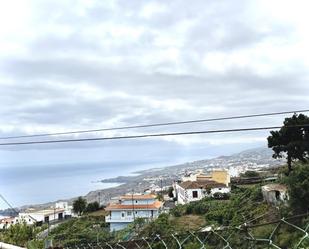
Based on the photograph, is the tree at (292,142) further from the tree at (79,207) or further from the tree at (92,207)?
the tree at (79,207)

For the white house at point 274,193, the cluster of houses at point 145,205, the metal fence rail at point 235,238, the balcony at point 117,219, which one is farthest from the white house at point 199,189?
the metal fence rail at point 235,238

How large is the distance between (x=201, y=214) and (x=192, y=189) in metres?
8.31

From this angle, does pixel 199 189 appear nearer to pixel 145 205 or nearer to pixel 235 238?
pixel 145 205

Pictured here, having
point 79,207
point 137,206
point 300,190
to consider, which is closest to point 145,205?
point 137,206

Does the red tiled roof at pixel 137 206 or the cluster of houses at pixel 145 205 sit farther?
the red tiled roof at pixel 137 206

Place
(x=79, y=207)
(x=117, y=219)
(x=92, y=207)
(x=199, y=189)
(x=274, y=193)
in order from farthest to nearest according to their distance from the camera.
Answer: (x=92, y=207) → (x=79, y=207) → (x=199, y=189) → (x=117, y=219) → (x=274, y=193)

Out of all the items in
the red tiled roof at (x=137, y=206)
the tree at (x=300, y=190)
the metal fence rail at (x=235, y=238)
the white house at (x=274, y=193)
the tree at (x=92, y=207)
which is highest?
the metal fence rail at (x=235, y=238)

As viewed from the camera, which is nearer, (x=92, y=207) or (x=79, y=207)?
(x=79, y=207)

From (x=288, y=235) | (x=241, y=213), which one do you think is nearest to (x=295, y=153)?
(x=241, y=213)

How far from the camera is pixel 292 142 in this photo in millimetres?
16672

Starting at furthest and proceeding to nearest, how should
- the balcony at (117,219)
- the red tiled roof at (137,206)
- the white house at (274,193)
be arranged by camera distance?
the red tiled roof at (137,206) < the balcony at (117,219) < the white house at (274,193)

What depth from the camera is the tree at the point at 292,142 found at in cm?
1617

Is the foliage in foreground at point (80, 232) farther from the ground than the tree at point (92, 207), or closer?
farther from the ground

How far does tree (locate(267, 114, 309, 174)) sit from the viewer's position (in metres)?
16.2
